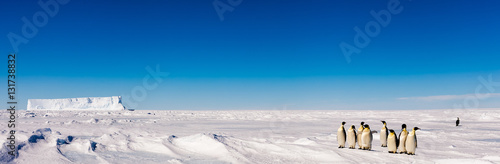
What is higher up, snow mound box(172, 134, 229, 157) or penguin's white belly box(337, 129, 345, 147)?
penguin's white belly box(337, 129, 345, 147)

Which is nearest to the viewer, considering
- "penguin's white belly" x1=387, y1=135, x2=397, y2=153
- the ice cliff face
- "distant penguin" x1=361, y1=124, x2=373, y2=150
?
"penguin's white belly" x1=387, y1=135, x2=397, y2=153

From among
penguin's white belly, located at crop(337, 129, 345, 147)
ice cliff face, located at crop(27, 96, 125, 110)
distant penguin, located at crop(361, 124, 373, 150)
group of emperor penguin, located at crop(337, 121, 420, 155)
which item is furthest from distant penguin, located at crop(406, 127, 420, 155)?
ice cliff face, located at crop(27, 96, 125, 110)

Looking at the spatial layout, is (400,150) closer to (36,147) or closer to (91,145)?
(91,145)

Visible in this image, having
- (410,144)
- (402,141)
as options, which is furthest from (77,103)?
(410,144)

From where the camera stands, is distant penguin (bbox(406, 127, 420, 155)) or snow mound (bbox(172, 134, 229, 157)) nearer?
distant penguin (bbox(406, 127, 420, 155))

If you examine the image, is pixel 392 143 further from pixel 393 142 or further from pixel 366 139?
pixel 366 139

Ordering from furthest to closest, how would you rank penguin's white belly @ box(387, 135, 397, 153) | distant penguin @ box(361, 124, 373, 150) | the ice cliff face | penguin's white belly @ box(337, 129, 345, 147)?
the ice cliff face, penguin's white belly @ box(337, 129, 345, 147), distant penguin @ box(361, 124, 373, 150), penguin's white belly @ box(387, 135, 397, 153)

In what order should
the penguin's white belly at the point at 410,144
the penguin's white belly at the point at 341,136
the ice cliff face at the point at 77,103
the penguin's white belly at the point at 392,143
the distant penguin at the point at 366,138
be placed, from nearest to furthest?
the penguin's white belly at the point at 410,144 < the penguin's white belly at the point at 392,143 < the distant penguin at the point at 366,138 < the penguin's white belly at the point at 341,136 < the ice cliff face at the point at 77,103

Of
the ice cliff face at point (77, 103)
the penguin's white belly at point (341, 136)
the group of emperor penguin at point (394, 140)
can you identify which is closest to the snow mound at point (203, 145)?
the penguin's white belly at point (341, 136)

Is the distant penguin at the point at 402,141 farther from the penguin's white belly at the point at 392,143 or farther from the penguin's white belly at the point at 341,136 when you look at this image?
the penguin's white belly at the point at 341,136

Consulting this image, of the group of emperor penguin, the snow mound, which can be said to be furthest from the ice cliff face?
the group of emperor penguin

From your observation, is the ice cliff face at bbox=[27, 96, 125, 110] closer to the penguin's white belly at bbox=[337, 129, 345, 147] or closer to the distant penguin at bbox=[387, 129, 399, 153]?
the penguin's white belly at bbox=[337, 129, 345, 147]
